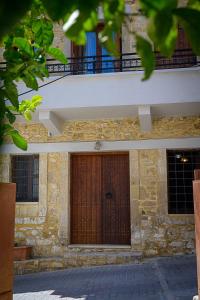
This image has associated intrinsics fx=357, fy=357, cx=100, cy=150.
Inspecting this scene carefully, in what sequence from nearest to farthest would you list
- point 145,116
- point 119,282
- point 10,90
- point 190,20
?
point 190,20
point 10,90
point 119,282
point 145,116

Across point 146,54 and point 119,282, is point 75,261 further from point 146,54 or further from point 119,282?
point 146,54

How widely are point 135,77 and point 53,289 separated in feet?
16.0

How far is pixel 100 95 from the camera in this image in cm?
837

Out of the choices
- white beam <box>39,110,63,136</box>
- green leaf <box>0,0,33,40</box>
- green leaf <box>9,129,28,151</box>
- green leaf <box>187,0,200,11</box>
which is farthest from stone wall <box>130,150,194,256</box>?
green leaf <box>0,0,33,40</box>

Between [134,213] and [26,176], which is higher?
[26,176]

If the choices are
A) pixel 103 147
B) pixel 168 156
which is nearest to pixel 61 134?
pixel 103 147

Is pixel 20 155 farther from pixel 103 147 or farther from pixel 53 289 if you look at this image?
pixel 53 289

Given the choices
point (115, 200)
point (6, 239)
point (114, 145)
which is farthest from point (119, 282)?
point (6, 239)

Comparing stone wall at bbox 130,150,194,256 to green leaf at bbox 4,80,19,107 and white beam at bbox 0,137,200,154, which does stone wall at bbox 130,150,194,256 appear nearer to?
white beam at bbox 0,137,200,154

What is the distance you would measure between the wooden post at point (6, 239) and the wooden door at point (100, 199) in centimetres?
739

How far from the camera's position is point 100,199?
30.8 ft

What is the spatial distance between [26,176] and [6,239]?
7.72m

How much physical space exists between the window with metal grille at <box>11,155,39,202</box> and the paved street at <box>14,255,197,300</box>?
6.64ft

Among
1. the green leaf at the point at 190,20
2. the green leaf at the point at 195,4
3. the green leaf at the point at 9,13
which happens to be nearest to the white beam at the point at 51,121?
the green leaf at the point at 195,4
